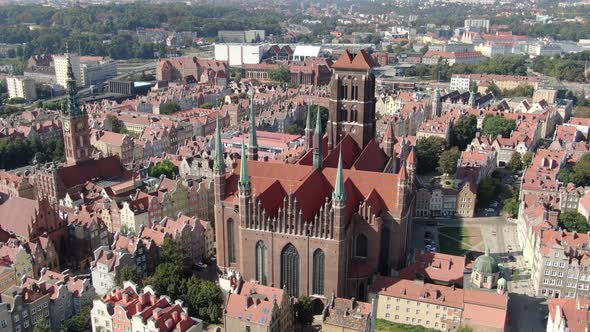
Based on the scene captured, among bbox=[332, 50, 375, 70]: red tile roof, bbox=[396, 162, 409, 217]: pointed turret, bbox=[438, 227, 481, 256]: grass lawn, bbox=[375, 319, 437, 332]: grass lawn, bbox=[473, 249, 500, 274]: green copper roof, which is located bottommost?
bbox=[438, 227, 481, 256]: grass lawn

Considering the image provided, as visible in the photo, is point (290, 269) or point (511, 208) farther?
point (511, 208)

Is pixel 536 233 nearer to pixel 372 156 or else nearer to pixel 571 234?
pixel 571 234

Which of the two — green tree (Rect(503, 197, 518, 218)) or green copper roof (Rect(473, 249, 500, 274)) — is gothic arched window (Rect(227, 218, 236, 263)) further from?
green tree (Rect(503, 197, 518, 218))

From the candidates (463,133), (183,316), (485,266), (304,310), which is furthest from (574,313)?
(463,133)

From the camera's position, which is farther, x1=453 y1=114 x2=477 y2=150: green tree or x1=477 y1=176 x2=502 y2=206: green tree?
x1=453 y1=114 x2=477 y2=150: green tree

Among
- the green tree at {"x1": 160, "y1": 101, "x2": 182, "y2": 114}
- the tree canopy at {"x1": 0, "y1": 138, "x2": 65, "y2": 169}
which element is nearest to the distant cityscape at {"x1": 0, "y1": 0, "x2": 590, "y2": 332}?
the tree canopy at {"x1": 0, "y1": 138, "x2": 65, "y2": 169}

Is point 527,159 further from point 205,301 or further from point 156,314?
point 156,314

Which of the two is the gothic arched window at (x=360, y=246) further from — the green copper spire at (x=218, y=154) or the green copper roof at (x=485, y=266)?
the green copper spire at (x=218, y=154)
